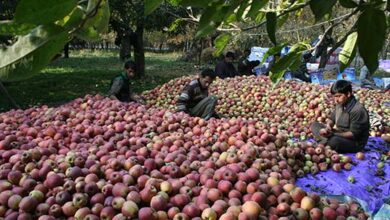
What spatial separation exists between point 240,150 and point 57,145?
1616 millimetres

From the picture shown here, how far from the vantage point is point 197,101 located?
7.04 m

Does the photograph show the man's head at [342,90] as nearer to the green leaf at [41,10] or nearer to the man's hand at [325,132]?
the man's hand at [325,132]

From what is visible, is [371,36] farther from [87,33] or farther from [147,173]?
[147,173]

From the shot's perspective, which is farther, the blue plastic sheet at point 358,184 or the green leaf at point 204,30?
the blue plastic sheet at point 358,184

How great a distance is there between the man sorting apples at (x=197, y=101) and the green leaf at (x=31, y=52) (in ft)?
20.2

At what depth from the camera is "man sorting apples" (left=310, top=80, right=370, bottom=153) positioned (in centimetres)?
514

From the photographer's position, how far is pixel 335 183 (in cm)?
423

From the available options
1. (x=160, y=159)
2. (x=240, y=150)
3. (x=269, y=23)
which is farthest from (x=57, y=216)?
(x=269, y=23)

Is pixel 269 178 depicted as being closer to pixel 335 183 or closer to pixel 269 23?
pixel 335 183

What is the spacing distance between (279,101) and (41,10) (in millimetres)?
7665

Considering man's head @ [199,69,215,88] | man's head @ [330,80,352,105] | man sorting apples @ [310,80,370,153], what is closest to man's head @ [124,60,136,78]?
man's head @ [199,69,215,88]

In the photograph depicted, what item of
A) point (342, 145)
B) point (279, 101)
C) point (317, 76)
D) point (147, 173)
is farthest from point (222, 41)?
point (317, 76)

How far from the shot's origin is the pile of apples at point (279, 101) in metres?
6.94

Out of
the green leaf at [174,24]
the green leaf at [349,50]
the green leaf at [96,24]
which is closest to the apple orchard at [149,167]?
the green leaf at [174,24]
